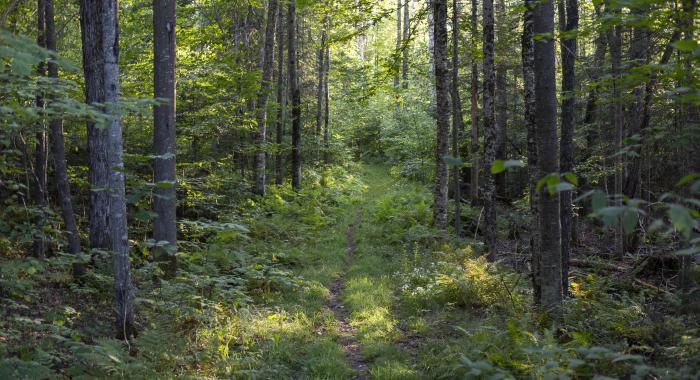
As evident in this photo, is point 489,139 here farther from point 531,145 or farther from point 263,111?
point 263,111

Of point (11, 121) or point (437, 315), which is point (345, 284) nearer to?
point (437, 315)

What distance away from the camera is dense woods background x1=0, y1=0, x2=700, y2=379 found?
4.60 metres

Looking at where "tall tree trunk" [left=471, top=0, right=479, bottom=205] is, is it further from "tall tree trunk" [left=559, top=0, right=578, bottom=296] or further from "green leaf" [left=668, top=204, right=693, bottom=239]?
"green leaf" [left=668, top=204, right=693, bottom=239]

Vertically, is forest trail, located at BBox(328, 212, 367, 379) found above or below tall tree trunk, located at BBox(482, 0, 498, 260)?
below

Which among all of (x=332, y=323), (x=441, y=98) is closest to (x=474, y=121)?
(x=441, y=98)

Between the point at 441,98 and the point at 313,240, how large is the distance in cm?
563

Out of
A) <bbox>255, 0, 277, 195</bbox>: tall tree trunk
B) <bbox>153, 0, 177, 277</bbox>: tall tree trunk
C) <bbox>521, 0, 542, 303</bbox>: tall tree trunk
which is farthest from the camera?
<bbox>255, 0, 277, 195</bbox>: tall tree trunk

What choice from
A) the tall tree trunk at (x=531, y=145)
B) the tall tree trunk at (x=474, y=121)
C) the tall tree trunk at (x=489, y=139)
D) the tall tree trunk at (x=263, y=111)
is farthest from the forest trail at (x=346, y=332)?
the tall tree trunk at (x=474, y=121)

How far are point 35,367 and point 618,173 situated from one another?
15.0 m

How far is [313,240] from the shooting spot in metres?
14.6

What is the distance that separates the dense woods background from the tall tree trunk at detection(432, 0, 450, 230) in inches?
2.7

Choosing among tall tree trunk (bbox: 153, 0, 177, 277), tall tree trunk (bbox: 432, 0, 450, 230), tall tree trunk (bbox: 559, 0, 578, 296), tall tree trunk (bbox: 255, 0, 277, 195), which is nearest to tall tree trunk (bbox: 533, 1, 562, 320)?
tall tree trunk (bbox: 559, 0, 578, 296)

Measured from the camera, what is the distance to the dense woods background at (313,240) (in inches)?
181

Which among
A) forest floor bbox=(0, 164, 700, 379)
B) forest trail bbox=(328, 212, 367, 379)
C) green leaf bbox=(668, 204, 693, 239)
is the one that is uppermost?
green leaf bbox=(668, 204, 693, 239)
